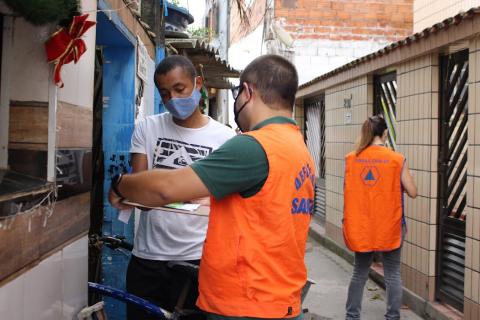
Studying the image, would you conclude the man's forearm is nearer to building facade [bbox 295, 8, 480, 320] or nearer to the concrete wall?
building facade [bbox 295, 8, 480, 320]

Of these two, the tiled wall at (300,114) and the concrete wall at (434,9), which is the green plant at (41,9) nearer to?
the concrete wall at (434,9)

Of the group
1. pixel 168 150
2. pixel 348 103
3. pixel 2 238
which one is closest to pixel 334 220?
pixel 348 103

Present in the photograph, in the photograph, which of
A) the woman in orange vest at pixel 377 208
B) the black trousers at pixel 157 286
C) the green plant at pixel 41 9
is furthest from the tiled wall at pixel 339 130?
the green plant at pixel 41 9

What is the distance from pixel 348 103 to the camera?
827cm

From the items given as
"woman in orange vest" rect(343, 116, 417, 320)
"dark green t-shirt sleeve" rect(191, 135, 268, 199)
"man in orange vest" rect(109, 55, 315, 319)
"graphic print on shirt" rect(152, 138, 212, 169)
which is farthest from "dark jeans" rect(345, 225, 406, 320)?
"dark green t-shirt sleeve" rect(191, 135, 268, 199)

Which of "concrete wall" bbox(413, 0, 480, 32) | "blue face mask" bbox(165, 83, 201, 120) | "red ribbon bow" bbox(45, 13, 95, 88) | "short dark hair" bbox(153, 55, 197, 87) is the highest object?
"concrete wall" bbox(413, 0, 480, 32)

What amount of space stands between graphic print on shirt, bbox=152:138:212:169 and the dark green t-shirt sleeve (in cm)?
103

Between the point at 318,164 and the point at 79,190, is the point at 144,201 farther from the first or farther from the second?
the point at 318,164

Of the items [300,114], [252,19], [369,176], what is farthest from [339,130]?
[252,19]

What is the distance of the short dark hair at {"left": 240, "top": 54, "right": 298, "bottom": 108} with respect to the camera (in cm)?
214

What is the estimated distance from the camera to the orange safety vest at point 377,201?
16.1 feet

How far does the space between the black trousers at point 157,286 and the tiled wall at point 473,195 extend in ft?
9.40

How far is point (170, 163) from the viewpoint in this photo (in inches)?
118

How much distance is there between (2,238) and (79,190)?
0.79 metres
